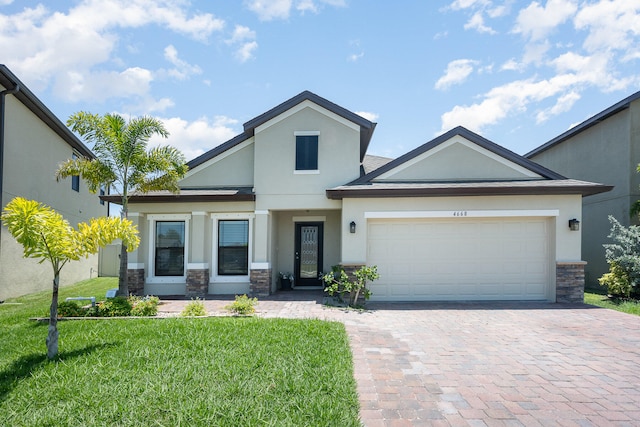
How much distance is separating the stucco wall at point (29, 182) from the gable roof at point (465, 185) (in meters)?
10.6

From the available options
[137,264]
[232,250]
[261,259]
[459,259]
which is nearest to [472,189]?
[459,259]

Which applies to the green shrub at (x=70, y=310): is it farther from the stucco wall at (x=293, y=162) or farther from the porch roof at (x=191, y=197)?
the stucco wall at (x=293, y=162)

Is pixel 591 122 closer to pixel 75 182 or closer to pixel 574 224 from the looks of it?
pixel 574 224

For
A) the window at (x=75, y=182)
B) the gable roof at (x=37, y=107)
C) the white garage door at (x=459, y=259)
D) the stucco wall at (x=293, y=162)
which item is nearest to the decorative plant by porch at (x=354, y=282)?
the white garage door at (x=459, y=259)

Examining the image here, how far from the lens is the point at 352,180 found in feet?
37.2

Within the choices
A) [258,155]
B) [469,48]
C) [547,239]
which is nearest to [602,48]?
[469,48]

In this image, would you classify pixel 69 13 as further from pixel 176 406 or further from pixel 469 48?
pixel 469 48

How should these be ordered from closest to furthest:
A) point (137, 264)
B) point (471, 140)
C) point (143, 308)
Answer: point (143, 308), point (471, 140), point (137, 264)

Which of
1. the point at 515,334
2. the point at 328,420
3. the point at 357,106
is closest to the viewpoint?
the point at 328,420

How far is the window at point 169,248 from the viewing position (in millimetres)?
11727

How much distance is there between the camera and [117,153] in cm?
931

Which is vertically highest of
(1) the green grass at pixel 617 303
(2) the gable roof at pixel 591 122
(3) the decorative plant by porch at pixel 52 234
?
(2) the gable roof at pixel 591 122

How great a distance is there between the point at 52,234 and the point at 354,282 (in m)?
7.15

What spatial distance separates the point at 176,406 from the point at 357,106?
35.7 feet
